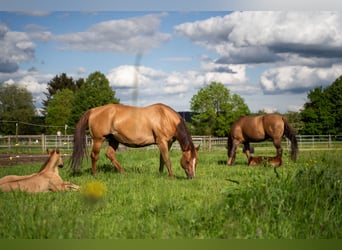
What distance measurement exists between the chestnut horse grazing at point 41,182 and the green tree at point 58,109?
97 cm

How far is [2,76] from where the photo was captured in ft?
19.6

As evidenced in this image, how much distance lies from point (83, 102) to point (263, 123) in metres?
8.39

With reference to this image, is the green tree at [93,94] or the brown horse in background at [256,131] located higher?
the green tree at [93,94]

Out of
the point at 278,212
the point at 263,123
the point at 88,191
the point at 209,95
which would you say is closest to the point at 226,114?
the point at 209,95

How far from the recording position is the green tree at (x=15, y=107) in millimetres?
5992

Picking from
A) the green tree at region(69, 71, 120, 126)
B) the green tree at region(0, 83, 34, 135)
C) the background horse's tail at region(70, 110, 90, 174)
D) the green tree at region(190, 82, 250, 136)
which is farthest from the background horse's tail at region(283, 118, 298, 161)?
Result: the green tree at region(0, 83, 34, 135)

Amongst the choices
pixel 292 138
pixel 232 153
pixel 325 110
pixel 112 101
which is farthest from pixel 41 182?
pixel 232 153

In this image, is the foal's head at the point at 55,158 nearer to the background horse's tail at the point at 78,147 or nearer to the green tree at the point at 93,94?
the green tree at the point at 93,94

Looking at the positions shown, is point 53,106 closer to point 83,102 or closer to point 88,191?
point 83,102

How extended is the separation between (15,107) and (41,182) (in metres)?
1.26

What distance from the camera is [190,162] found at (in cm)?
873

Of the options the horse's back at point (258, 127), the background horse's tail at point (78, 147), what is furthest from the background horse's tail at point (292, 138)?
the background horse's tail at point (78, 147)

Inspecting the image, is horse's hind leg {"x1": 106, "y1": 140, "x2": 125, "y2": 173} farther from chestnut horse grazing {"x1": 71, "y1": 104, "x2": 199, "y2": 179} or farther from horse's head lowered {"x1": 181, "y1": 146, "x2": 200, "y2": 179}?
horse's head lowered {"x1": 181, "y1": 146, "x2": 200, "y2": 179}

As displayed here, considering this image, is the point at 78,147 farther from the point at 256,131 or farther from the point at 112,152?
the point at 256,131
